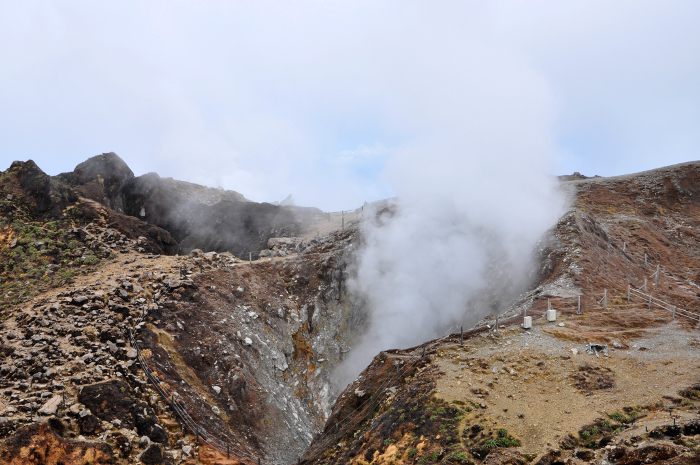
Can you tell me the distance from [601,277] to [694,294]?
6033mm

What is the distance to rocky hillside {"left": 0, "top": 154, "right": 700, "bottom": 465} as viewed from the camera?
21.0 m

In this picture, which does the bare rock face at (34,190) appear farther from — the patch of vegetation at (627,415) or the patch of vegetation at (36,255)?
the patch of vegetation at (627,415)

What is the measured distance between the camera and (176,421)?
26.5 m

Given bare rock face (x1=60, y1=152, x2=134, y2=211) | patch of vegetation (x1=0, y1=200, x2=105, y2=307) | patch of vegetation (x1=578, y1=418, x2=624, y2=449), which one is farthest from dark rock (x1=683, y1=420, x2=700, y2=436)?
bare rock face (x1=60, y1=152, x2=134, y2=211)

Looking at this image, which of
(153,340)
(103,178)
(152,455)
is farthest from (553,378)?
(103,178)

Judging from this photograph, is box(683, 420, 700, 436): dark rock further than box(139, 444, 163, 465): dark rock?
No

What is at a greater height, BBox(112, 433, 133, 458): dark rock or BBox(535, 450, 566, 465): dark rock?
BBox(535, 450, 566, 465): dark rock

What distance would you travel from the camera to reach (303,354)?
3634cm

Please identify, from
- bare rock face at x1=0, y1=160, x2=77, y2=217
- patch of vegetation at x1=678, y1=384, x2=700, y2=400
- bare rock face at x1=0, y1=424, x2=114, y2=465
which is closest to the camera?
patch of vegetation at x1=678, y1=384, x2=700, y2=400

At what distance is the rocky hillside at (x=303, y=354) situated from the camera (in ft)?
68.9

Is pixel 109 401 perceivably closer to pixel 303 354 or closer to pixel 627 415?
pixel 303 354

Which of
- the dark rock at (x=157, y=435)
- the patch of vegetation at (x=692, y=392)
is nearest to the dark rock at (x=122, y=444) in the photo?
the dark rock at (x=157, y=435)

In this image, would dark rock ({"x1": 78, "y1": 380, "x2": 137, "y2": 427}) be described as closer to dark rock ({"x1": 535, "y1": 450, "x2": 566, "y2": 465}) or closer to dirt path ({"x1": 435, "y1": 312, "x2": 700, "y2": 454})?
dirt path ({"x1": 435, "y1": 312, "x2": 700, "y2": 454})

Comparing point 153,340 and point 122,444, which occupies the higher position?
point 153,340
